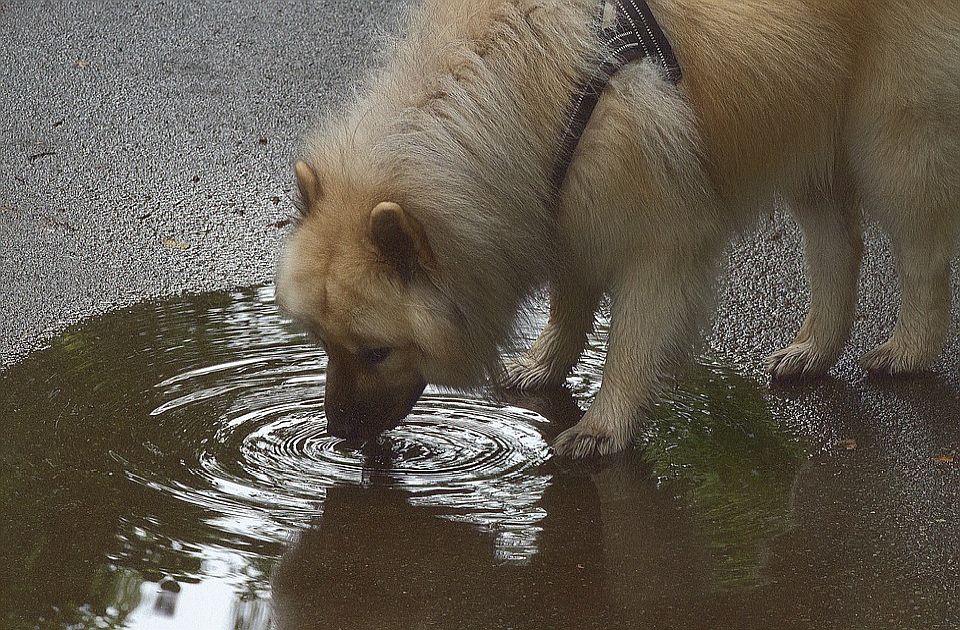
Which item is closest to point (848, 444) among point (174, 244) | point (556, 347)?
point (556, 347)

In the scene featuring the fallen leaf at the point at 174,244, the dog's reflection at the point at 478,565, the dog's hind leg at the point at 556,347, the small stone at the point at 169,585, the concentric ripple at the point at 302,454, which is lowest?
the small stone at the point at 169,585

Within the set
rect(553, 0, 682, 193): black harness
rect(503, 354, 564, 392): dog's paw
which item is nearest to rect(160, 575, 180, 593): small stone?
rect(553, 0, 682, 193): black harness

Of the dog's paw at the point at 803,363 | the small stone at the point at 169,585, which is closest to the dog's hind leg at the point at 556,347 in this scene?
the dog's paw at the point at 803,363

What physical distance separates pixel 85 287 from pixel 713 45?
316 centimetres

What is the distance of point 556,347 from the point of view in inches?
196

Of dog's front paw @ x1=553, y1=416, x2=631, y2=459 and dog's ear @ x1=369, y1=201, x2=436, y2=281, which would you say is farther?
dog's front paw @ x1=553, y1=416, x2=631, y2=459

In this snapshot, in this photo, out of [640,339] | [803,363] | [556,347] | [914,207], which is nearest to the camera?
[640,339]

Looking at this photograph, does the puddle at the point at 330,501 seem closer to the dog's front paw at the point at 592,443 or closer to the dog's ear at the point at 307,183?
the dog's front paw at the point at 592,443

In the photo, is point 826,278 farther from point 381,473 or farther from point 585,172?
point 381,473

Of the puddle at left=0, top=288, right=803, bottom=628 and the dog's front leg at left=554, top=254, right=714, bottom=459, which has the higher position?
the dog's front leg at left=554, top=254, right=714, bottom=459

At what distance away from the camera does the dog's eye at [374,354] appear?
386 cm

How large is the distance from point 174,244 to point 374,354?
2583 millimetres

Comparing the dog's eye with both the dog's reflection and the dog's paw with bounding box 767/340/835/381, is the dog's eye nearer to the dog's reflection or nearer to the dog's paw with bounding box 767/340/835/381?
the dog's reflection

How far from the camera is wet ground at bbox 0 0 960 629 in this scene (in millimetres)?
3443
